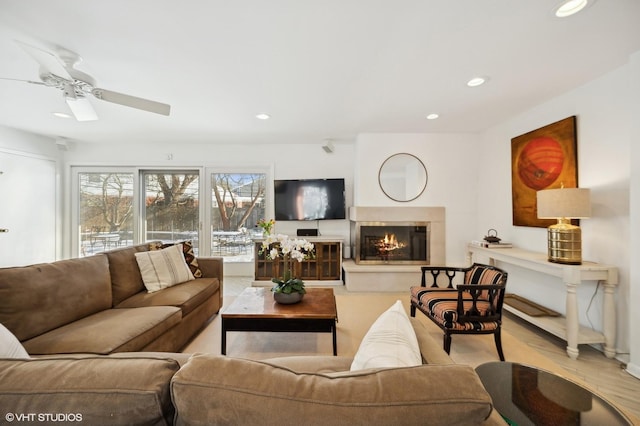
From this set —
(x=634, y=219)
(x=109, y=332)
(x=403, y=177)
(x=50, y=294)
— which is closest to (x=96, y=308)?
(x=50, y=294)

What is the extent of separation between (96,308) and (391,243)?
348 cm

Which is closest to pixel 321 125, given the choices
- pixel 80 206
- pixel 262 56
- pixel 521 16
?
pixel 262 56

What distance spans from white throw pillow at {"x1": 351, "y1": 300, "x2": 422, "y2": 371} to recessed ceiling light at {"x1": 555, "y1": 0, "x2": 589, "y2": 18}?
1.96 m

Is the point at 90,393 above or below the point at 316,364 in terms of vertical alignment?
above

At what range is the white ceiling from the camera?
1.51 metres

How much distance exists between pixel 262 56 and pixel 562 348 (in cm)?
353

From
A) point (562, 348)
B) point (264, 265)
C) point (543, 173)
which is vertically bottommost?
point (562, 348)

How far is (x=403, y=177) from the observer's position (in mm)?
3986

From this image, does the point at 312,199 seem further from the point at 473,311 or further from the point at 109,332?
the point at 109,332

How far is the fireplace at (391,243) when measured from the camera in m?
3.94

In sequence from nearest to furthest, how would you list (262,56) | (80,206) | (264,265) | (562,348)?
(262,56), (562,348), (264,265), (80,206)

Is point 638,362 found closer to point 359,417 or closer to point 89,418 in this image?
point 359,417

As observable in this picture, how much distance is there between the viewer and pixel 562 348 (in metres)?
2.28
